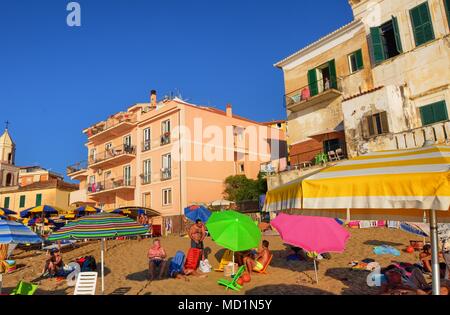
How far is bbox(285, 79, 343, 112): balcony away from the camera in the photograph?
21.6 meters

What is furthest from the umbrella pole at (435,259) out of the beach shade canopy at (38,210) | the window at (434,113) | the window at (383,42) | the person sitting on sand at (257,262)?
the beach shade canopy at (38,210)

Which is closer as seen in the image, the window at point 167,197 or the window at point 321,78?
the window at point 321,78

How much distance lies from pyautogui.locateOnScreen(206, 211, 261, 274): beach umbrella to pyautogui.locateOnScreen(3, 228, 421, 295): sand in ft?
3.50

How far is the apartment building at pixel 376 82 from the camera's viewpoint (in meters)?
17.0

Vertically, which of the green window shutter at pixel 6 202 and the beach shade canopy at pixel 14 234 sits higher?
the green window shutter at pixel 6 202

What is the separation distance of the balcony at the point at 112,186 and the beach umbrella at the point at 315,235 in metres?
25.9

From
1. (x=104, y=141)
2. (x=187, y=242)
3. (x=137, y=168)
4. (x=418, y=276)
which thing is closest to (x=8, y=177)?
(x=104, y=141)

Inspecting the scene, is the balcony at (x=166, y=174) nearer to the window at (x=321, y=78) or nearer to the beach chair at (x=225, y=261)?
the window at (x=321, y=78)

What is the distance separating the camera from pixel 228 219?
1009 cm
